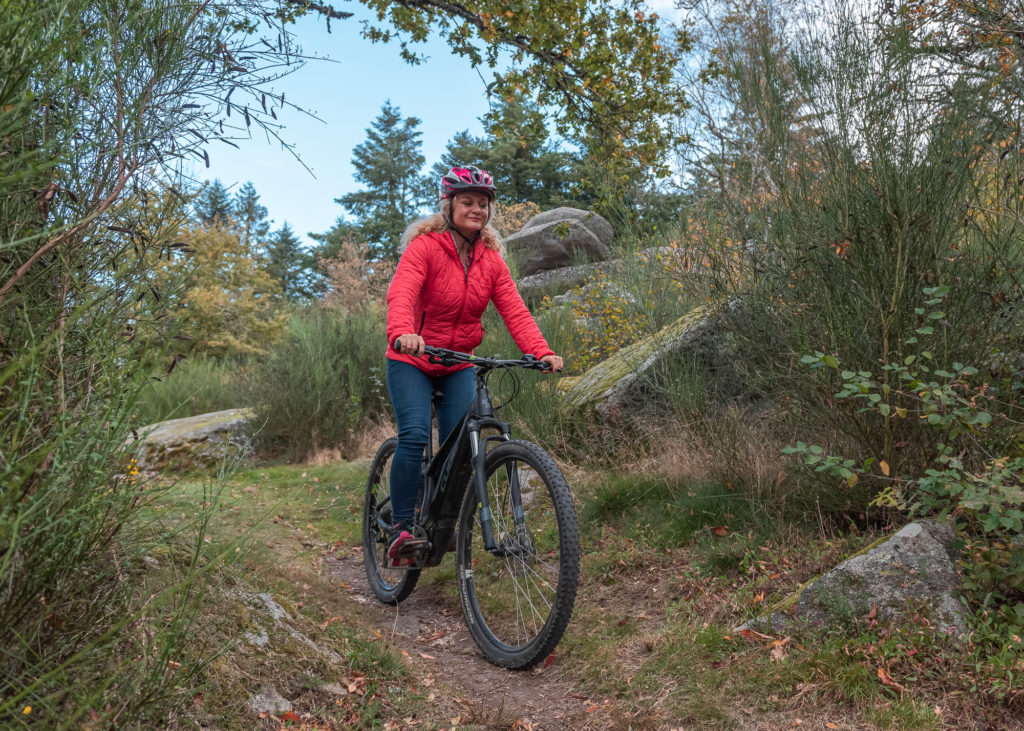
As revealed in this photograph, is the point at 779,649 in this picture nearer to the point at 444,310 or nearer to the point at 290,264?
the point at 444,310


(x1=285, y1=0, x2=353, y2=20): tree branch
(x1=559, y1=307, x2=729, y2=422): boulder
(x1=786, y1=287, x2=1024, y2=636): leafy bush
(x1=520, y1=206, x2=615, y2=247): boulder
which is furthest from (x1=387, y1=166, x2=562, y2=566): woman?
(x1=520, y1=206, x2=615, y2=247): boulder

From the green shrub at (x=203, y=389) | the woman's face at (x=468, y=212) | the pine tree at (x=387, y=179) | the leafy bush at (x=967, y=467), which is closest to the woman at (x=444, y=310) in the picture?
the woman's face at (x=468, y=212)

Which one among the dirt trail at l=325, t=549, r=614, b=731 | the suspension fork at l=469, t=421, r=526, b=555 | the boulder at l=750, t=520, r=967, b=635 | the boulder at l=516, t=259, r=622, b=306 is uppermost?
the boulder at l=516, t=259, r=622, b=306

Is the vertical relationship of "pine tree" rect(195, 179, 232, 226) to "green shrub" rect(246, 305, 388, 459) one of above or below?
above

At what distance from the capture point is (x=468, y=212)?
4.10 m

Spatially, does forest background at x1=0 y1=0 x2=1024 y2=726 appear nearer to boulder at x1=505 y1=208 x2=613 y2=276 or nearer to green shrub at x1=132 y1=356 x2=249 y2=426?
green shrub at x1=132 y1=356 x2=249 y2=426

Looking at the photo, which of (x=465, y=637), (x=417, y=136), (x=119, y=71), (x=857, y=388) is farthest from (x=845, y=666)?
(x=417, y=136)

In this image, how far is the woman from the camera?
4.08m

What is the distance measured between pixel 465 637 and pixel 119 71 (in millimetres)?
3198

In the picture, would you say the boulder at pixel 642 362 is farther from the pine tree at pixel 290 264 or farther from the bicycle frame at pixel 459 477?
the pine tree at pixel 290 264

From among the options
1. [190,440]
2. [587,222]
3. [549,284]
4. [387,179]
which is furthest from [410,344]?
[387,179]

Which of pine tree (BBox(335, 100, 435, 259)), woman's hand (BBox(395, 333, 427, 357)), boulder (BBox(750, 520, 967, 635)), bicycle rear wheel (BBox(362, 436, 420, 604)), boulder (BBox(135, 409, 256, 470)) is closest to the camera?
boulder (BBox(750, 520, 967, 635))

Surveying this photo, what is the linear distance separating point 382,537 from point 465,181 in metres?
2.33

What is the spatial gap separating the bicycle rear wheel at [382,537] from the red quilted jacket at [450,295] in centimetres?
80
